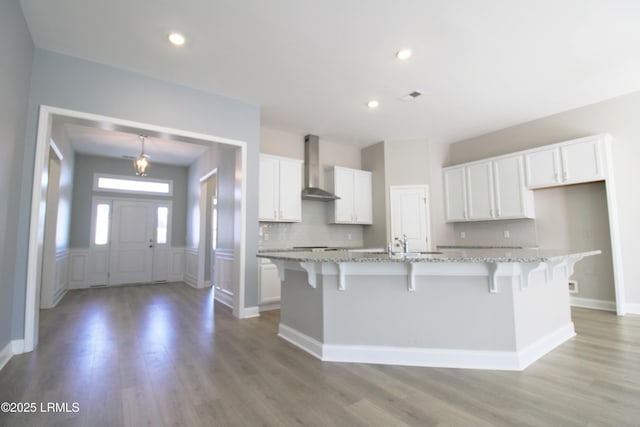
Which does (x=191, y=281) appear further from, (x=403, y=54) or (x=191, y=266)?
(x=403, y=54)

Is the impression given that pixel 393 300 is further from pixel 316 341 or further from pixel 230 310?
pixel 230 310

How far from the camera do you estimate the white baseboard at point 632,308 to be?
13.1 feet

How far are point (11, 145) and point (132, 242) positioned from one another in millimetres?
5280

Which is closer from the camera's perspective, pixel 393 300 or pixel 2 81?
pixel 2 81

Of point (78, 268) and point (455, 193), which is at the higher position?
point (455, 193)

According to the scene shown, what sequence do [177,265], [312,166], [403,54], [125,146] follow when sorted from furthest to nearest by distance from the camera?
[177,265]
[125,146]
[312,166]
[403,54]

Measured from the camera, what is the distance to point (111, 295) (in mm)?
5801

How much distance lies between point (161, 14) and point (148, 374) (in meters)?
2.96

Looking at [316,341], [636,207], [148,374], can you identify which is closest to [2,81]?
[148,374]

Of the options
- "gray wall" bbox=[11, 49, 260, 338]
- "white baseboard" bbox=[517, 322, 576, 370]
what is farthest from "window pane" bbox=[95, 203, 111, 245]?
"white baseboard" bbox=[517, 322, 576, 370]

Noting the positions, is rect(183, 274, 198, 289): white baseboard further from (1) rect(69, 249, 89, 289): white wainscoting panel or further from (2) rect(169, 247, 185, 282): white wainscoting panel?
(1) rect(69, 249, 89, 289): white wainscoting panel

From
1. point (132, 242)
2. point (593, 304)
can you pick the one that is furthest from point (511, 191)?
point (132, 242)

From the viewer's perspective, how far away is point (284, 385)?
7.18 ft

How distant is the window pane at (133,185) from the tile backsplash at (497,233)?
6932 mm
